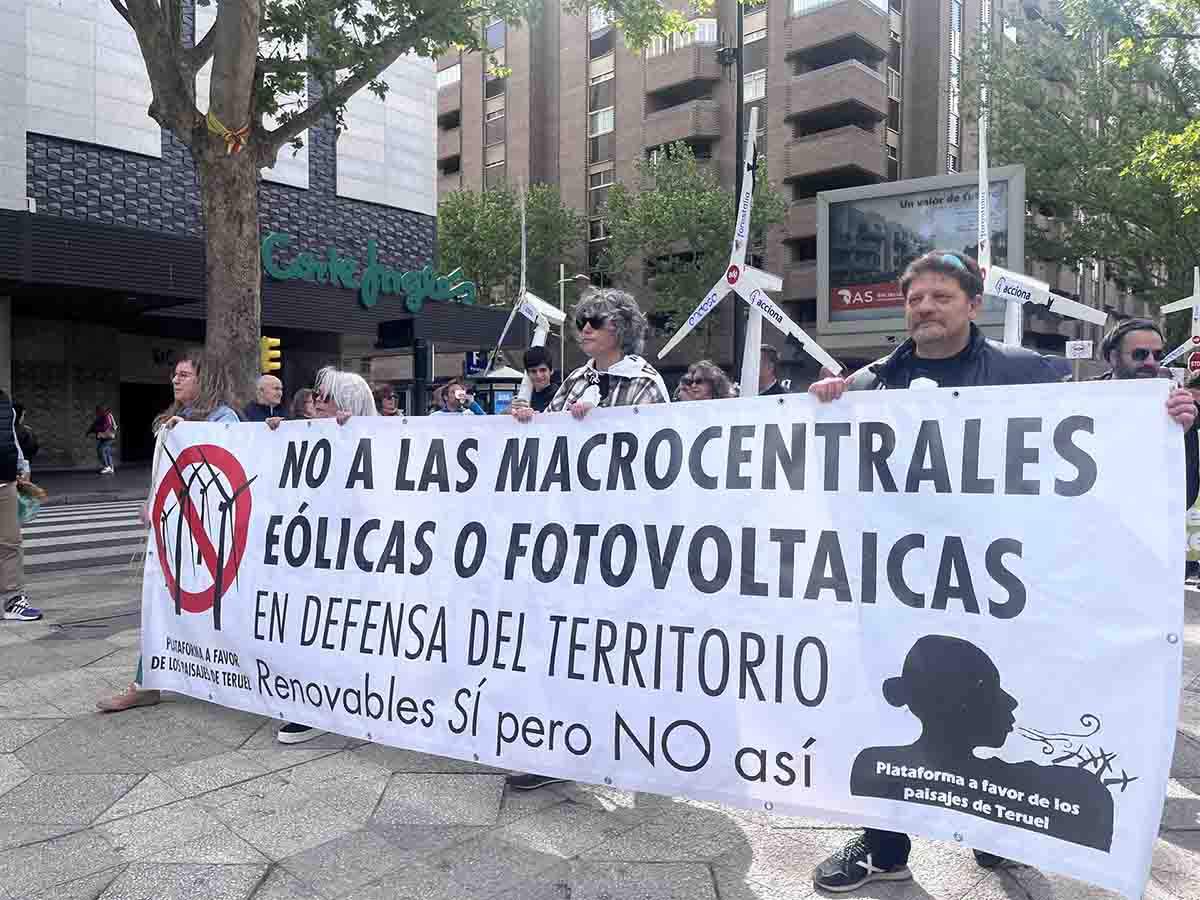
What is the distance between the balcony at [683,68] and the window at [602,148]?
3.13 metres

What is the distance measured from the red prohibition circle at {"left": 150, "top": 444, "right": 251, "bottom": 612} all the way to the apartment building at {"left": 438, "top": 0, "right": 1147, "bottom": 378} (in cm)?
3138

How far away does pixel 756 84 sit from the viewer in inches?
1474

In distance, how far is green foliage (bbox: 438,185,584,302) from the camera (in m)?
38.7

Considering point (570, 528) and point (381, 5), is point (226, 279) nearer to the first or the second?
point (381, 5)

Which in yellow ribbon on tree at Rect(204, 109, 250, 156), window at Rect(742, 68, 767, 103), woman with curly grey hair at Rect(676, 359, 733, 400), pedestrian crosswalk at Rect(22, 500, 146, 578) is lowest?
pedestrian crosswalk at Rect(22, 500, 146, 578)

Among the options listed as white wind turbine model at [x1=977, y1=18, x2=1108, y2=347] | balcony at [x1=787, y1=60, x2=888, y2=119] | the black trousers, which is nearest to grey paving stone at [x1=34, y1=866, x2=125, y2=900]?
the black trousers

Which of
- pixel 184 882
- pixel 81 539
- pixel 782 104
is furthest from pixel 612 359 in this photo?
pixel 782 104

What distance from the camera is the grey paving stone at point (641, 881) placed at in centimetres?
261

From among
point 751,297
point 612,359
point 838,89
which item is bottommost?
point 612,359

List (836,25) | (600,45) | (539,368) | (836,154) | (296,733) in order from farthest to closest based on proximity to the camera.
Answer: (600,45) < (836,154) < (836,25) < (539,368) < (296,733)

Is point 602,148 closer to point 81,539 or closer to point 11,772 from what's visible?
point 81,539

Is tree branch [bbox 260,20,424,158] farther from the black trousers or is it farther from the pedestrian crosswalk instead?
the black trousers

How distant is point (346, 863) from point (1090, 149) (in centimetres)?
2760

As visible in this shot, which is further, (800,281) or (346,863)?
(800,281)
